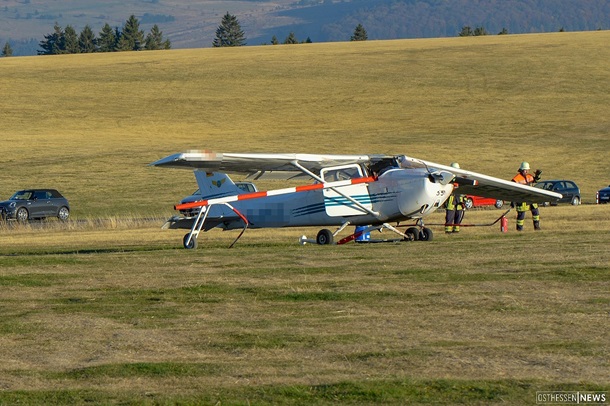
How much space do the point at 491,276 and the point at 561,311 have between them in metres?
2.93

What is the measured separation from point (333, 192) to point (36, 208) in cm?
2351

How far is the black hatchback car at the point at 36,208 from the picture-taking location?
4372cm

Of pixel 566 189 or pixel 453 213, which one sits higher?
pixel 453 213

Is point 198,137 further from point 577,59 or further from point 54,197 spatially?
point 577,59

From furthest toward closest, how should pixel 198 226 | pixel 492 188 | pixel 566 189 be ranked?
pixel 566 189 → pixel 492 188 → pixel 198 226

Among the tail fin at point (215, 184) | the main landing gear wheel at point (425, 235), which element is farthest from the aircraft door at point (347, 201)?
Result: the tail fin at point (215, 184)

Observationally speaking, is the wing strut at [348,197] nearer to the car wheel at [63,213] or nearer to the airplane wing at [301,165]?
the airplane wing at [301,165]

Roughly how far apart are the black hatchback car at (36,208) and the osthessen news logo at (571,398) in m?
36.5

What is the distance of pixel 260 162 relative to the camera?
23.4m

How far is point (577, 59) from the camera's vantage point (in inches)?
3199

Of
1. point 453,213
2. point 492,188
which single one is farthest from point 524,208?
point 492,188

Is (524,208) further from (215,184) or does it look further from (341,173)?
(215,184)

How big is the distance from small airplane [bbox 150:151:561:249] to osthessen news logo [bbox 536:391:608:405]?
1388 cm

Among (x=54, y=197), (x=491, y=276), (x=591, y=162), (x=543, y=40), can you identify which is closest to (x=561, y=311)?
(x=491, y=276)
